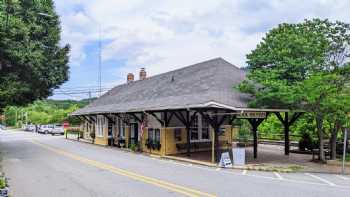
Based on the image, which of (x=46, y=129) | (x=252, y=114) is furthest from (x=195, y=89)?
(x=46, y=129)

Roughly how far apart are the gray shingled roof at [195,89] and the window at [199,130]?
96.3 inches

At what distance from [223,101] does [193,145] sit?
635 centimetres

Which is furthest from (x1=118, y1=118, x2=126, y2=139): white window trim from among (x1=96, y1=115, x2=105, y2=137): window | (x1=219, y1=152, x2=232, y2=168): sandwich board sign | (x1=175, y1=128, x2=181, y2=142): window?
(x1=219, y1=152, x2=232, y2=168): sandwich board sign

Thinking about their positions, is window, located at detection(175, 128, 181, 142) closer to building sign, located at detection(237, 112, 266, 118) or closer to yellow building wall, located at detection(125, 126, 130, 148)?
building sign, located at detection(237, 112, 266, 118)

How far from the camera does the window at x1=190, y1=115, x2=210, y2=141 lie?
22844 millimetres

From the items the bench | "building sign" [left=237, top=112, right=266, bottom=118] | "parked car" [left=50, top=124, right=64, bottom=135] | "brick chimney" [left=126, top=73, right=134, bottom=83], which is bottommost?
"parked car" [left=50, top=124, right=64, bottom=135]

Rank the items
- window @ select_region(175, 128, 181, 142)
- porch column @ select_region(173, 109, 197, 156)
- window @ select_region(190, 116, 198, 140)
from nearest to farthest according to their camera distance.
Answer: porch column @ select_region(173, 109, 197, 156)
window @ select_region(175, 128, 181, 142)
window @ select_region(190, 116, 198, 140)

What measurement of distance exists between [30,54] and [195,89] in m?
10.2

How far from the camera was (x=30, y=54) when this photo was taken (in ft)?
70.1

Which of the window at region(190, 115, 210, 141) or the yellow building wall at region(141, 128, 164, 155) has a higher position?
the window at region(190, 115, 210, 141)

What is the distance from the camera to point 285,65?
17500mm

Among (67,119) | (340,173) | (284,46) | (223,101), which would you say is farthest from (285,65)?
(67,119)

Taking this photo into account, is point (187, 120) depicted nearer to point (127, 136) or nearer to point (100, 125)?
point (127, 136)

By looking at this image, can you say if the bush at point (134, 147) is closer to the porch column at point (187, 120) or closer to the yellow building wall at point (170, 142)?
the yellow building wall at point (170, 142)
